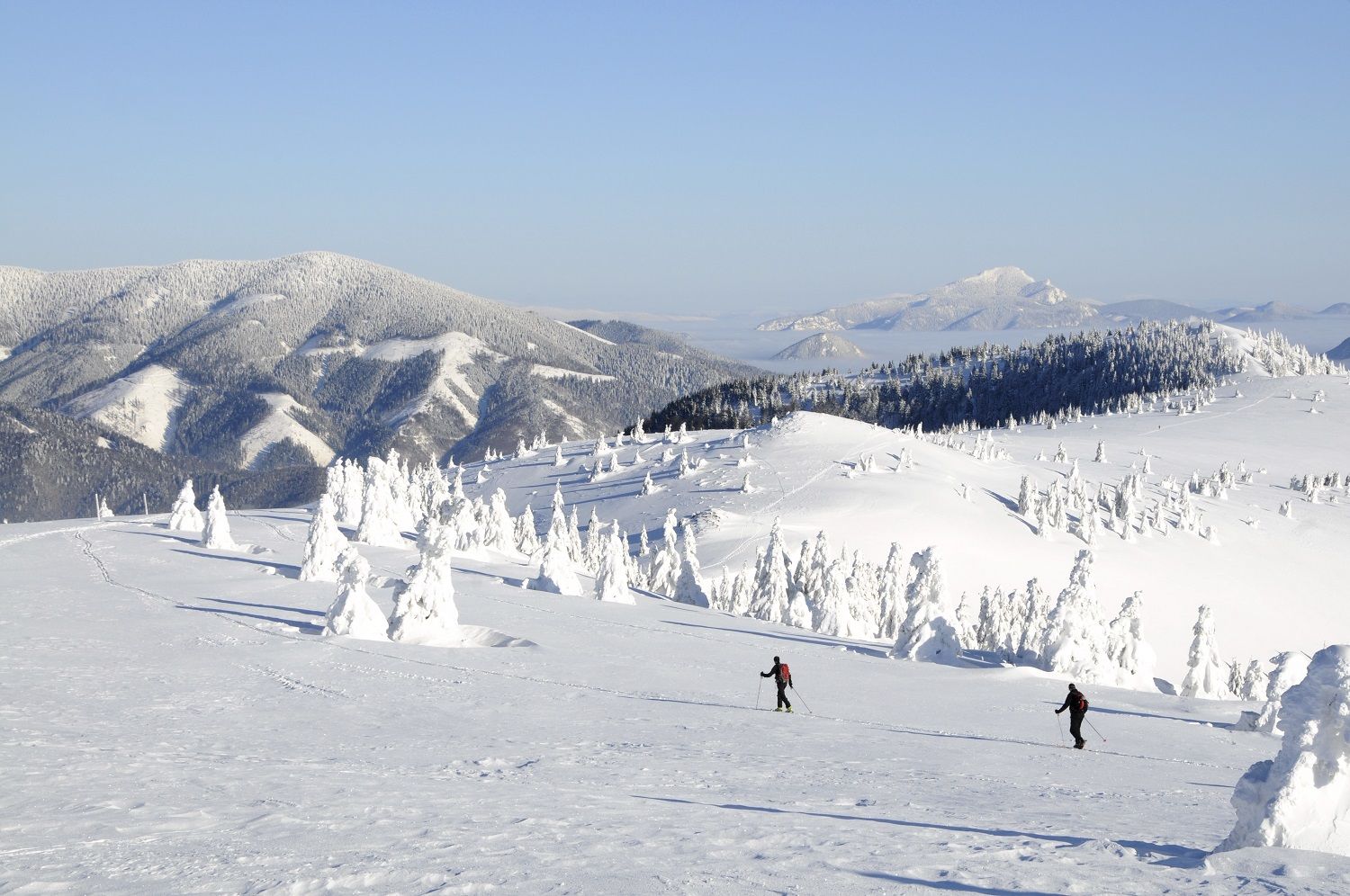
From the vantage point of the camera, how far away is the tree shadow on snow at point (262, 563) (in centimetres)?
5388

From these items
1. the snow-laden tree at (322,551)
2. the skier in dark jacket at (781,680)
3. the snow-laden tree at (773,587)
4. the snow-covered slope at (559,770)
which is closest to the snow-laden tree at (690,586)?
the snow-laden tree at (773,587)

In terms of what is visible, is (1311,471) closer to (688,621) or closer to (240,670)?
(688,621)

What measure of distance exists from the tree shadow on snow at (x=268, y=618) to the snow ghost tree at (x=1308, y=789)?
1141 inches

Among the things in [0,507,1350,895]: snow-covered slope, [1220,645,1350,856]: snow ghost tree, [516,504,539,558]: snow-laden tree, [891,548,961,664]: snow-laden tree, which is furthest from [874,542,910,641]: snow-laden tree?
[1220,645,1350,856]: snow ghost tree

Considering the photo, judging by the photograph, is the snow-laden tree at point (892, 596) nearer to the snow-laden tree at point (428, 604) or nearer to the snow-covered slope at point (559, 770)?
the snow-covered slope at point (559, 770)

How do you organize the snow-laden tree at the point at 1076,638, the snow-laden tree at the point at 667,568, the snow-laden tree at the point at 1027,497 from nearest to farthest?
the snow-laden tree at the point at 1076,638 < the snow-laden tree at the point at 667,568 < the snow-laden tree at the point at 1027,497

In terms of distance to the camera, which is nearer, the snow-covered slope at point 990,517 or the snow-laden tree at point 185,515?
the snow-laden tree at point 185,515

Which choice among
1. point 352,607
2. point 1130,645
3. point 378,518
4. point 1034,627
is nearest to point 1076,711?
point 352,607

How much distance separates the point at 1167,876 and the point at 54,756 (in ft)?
Answer: 58.5

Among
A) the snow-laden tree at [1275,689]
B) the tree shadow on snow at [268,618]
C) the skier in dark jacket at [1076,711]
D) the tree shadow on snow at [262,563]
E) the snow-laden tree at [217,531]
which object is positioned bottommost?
the tree shadow on snow at [268,618]

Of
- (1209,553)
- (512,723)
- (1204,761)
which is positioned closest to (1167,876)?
(1204,761)

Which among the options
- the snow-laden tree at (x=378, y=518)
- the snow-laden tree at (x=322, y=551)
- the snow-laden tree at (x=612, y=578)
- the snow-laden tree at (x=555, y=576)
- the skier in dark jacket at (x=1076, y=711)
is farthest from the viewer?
the snow-laden tree at (x=378, y=518)

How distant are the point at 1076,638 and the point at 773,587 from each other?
111 ft

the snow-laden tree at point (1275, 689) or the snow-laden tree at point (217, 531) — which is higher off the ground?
the snow-laden tree at point (1275, 689)
